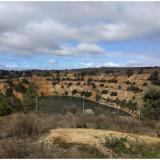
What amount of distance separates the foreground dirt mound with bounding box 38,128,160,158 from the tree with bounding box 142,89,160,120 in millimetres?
10854

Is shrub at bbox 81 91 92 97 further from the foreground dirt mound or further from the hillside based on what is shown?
the foreground dirt mound

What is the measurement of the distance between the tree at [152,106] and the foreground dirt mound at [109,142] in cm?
1085

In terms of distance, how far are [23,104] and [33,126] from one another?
17422mm

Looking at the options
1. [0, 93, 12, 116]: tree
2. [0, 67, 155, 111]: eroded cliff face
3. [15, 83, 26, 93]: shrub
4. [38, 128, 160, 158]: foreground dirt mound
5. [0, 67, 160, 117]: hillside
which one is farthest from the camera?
[0, 67, 155, 111]: eroded cliff face

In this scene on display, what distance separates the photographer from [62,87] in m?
63.8

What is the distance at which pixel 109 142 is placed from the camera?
11.8m

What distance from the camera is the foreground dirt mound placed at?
11102mm

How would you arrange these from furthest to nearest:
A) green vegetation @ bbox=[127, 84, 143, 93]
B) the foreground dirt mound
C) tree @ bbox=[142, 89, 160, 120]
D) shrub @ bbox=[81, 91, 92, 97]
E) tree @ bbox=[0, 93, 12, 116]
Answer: shrub @ bbox=[81, 91, 92, 97] < green vegetation @ bbox=[127, 84, 143, 93] < tree @ bbox=[0, 93, 12, 116] < tree @ bbox=[142, 89, 160, 120] < the foreground dirt mound

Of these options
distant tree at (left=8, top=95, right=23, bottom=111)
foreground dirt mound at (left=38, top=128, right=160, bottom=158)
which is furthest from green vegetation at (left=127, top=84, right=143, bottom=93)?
foreground dirt mound at (left=38, top=128, right=160, bottom=158)

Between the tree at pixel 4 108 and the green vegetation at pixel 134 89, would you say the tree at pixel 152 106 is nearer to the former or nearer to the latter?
the tree at pixel 4 108

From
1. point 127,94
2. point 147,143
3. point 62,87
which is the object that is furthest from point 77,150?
point 62,87

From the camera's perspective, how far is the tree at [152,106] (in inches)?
953

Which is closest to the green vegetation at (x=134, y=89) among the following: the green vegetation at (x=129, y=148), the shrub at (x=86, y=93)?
the shrub at (x=86, y=93)

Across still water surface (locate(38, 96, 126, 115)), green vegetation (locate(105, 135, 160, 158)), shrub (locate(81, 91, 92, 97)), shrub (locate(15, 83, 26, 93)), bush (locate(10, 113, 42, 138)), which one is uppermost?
bush (locate(10, 113, 42, 138))
